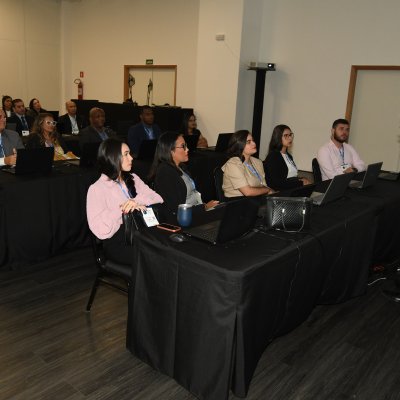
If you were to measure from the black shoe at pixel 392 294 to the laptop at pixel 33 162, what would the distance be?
3.13 metres

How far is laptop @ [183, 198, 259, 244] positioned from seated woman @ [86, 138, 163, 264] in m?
0.52

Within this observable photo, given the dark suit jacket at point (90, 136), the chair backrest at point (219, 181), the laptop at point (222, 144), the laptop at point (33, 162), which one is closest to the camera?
the laptop at point (33, 162)

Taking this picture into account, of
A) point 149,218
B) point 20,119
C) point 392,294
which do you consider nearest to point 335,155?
point 392,294

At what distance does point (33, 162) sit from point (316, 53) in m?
6.41

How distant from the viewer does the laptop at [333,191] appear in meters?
3.11

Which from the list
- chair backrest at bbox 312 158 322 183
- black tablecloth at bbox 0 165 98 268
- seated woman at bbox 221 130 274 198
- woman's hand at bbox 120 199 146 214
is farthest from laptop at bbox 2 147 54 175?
chair backrest at bbox 312 158 322 183

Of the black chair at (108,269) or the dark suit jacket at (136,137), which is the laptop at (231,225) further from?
the dark suit jacket at (136,137)

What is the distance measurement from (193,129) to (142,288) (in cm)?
525

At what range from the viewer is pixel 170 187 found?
3125 millimetres

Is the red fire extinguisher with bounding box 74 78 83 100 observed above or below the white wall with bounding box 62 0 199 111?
below

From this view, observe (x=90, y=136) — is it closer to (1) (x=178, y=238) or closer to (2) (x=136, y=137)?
(2) (x=136, y=137)

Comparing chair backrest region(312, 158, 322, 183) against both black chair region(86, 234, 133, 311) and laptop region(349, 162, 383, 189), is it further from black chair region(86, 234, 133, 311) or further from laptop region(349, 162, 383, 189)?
black chair region(86, 234, 133, 311)

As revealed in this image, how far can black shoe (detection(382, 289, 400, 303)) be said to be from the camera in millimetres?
3352

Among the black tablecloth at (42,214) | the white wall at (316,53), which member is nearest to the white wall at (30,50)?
the white wall at (316,53)
